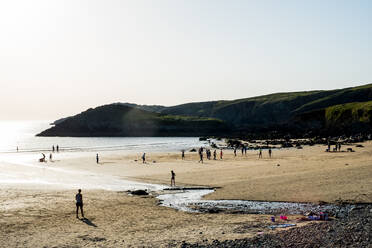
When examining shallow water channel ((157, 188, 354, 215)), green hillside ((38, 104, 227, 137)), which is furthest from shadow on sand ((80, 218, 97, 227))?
green hillside ((38, 104, 227, 137))

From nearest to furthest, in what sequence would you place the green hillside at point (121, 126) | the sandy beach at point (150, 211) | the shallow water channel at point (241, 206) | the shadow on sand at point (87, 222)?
the sandy beach at point (150, 211) < the shadow on sand at point (87, 222) < the shallow water channel at point (241, 206) < the green hillside at point (121, 126)

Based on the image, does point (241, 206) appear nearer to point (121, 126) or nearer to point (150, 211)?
point (150, 211)

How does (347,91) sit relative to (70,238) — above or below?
above

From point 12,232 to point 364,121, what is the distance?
96.5m

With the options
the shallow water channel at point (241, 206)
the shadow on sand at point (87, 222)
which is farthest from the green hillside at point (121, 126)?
the shadow on sand at point (87, 222)

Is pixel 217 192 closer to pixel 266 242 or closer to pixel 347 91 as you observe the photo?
pixel 266 242

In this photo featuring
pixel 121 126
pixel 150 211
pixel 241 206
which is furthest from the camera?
pixel 121 126

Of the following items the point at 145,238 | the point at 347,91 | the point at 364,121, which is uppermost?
the point at 347,91

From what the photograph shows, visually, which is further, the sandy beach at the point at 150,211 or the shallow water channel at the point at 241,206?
the shallow water channel at the point at 241,206

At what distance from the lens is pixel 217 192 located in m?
27.7

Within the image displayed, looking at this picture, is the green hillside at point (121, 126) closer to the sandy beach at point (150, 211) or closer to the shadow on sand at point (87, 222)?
the sandy beach at point (150, 211)

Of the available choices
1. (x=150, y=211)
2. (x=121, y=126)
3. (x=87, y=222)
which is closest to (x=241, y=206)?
(x=150, y=211)

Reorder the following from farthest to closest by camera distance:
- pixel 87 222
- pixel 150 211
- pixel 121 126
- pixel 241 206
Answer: pixel 121 126, pixel 241 206, pixel 150 211, pixel 87 222

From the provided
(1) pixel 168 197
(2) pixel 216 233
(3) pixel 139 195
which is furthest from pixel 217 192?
(2) pixel 216 233
